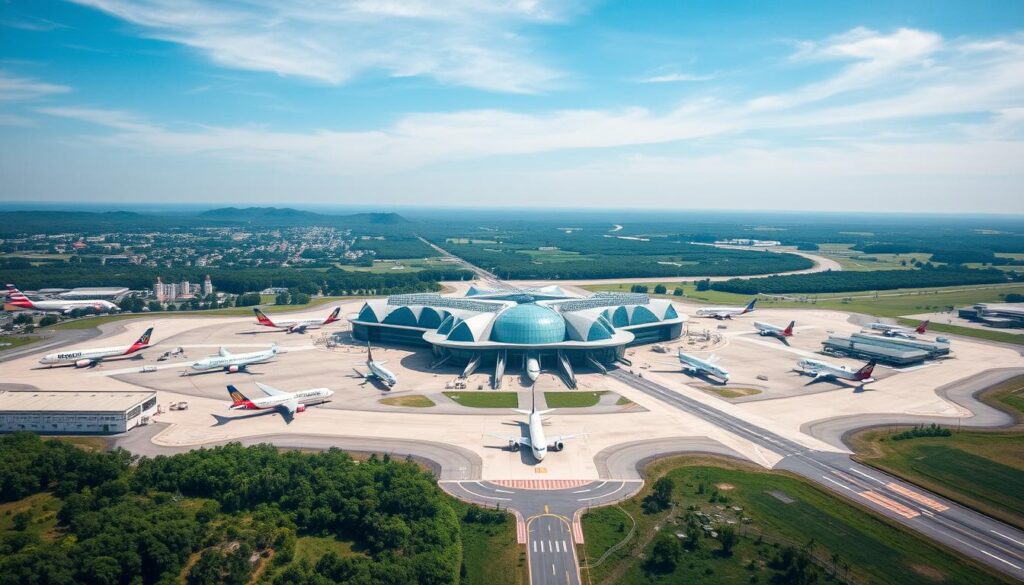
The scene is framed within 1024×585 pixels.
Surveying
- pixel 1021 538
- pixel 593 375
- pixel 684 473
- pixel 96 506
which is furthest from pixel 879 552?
pixel 96 506

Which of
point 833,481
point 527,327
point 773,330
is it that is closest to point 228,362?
point 527,327

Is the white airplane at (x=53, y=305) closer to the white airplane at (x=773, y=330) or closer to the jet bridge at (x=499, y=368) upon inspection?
the jet bridge at (x=499, y=368)

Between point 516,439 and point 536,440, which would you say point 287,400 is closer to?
point 516,439

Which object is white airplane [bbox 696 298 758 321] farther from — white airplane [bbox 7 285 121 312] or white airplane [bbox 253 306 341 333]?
white airplane [bbox 7 285 121 312]

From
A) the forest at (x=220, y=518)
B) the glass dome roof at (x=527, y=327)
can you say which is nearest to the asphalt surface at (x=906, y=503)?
the glass dome roof at (x=527, y=327)

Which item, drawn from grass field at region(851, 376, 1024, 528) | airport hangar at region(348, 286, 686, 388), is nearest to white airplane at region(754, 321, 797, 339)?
airport hangar at region(348, 286, 686, 388)

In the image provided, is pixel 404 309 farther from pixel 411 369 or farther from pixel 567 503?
pixel 567 503
